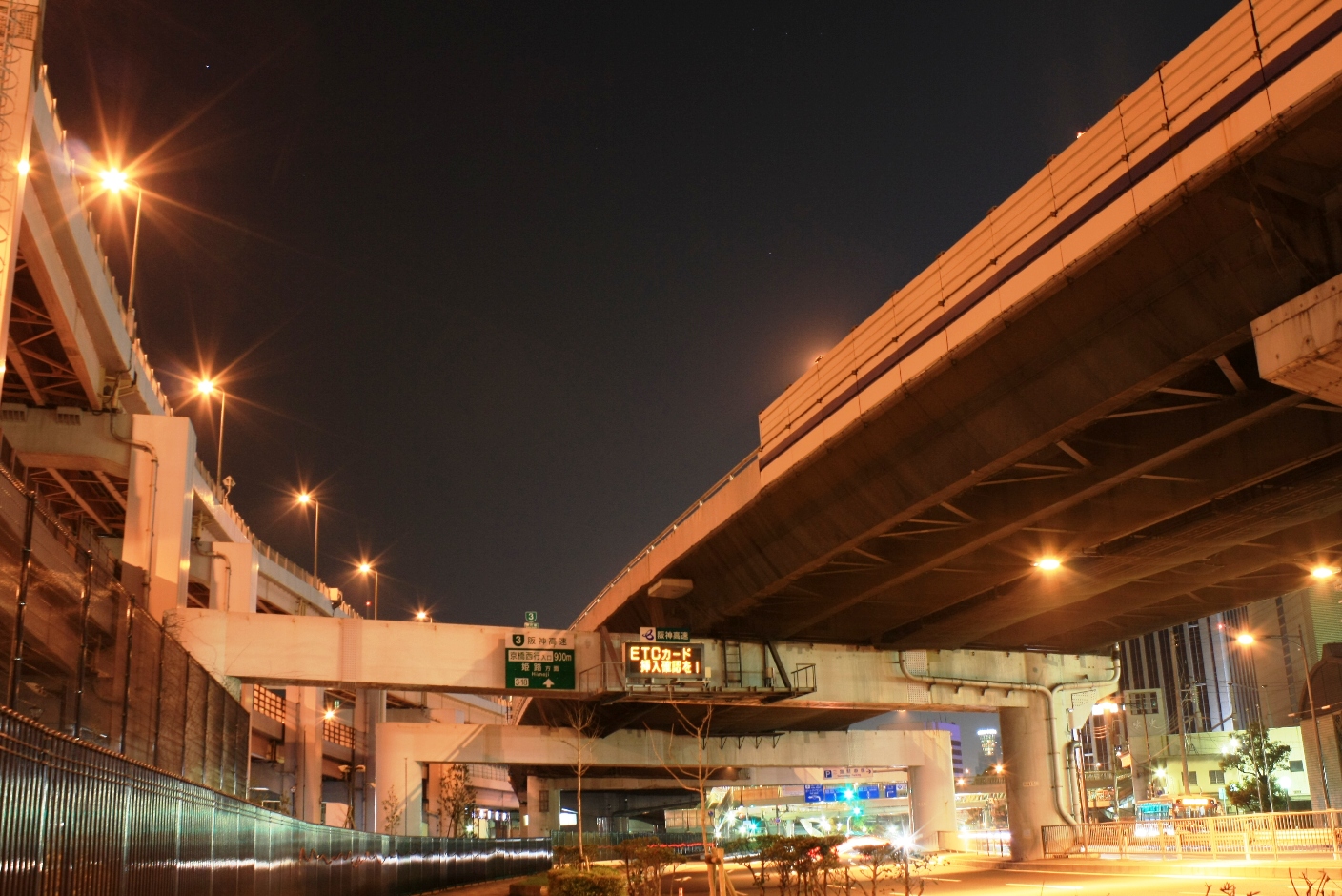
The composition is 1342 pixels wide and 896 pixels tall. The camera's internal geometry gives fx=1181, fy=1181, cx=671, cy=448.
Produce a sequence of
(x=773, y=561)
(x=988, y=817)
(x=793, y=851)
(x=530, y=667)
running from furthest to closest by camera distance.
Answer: (x=988, y=817) → (x=530, y=667) → (x=773, y=561) → (x=793, y=851)

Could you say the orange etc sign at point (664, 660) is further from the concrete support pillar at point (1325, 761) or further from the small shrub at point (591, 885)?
the concrete support pillar at point (1325, 761)

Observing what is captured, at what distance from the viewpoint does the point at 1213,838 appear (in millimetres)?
35281

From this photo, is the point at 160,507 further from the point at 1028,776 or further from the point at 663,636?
the point at 1028,776

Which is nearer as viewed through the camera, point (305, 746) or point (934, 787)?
point (934, 787)

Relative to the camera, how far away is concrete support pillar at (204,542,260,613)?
5156 cm

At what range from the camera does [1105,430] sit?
22656 mm

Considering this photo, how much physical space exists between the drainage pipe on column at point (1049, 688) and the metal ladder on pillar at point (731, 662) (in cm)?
688

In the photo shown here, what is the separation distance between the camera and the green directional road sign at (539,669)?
3634cm

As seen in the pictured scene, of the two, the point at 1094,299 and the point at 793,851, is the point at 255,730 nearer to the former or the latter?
the point at 793,851

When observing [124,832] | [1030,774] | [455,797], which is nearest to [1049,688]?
[1030,774]

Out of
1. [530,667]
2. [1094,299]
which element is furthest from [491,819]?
[1094,299]

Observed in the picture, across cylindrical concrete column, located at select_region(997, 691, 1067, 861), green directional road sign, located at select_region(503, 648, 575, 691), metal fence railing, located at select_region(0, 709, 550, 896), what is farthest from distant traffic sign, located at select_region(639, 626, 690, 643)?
cylindrical concrete column, located at select_region(997, 691, 1067, 861)

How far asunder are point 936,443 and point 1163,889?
12.3 metres

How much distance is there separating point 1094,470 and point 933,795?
48834 millimetres
